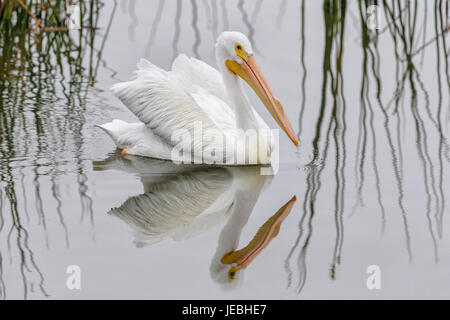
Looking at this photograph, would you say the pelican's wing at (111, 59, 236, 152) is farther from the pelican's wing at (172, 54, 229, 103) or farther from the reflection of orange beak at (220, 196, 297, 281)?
the reflection of orange beak at (220, 196, 297, 281)

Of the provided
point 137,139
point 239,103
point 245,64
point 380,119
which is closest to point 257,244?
point 239,103

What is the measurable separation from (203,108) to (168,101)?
0.25 m

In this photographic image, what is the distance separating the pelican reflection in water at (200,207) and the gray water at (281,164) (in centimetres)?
4

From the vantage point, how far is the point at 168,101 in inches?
240

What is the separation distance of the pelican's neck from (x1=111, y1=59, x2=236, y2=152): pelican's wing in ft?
0.57

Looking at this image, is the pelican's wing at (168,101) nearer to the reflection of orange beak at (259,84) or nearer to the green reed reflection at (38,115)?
the reflection of orange beak at (259,84)

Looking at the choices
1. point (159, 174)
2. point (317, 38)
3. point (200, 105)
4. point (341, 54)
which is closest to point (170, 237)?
point (159, 174)

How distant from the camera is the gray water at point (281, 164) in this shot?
4.24 meters

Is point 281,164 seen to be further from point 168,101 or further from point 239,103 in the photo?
point 168,101

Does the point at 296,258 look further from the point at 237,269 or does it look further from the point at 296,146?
the point at 296,146

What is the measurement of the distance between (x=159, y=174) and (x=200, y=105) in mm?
660

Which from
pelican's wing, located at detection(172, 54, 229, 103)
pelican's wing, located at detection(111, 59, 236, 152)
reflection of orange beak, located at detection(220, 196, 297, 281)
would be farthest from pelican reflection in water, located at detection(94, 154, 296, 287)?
pelican's wing, located at detection(172, 54, 229, 103)

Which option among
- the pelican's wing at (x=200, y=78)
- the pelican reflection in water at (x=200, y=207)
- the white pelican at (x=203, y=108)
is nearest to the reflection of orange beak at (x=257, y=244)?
the pelican reflection in water at (x=200, y=207)

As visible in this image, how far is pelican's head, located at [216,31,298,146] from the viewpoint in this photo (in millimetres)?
5883
